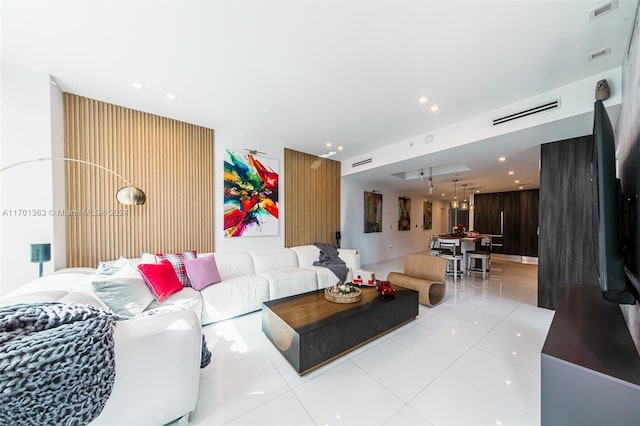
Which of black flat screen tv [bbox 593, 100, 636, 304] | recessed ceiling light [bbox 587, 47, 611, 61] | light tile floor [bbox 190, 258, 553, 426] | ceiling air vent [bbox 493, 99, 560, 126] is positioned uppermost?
recessed ceiling light [bbox 587, 47, 611, 61]

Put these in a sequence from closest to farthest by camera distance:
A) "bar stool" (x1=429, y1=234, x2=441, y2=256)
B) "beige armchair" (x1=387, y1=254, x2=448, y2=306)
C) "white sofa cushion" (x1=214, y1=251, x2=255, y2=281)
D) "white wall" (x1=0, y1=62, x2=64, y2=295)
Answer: "white wall" (x1=0, y1=62, x2=64, y2=295)
"beige armchair" (x1=387, y1=254, x2=448, y2=306)
"white sofa cushion" (x1=214, y1=251, x2=255, y2=281)
"bar stool" (x1=429, y1=234, x2=441, y2=256)

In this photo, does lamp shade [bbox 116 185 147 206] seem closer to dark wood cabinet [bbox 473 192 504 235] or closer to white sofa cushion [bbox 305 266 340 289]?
white sofa cushion [bbox 305 266 340 289]

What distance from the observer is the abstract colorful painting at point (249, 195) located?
3992 mm

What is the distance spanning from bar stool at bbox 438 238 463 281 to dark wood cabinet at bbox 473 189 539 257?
3742 mm

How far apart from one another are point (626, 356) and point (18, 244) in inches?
191

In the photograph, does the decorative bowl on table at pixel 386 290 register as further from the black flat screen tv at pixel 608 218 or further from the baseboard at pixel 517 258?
the baseboard at pixel 517 258

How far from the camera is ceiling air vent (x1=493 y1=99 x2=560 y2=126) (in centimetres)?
253

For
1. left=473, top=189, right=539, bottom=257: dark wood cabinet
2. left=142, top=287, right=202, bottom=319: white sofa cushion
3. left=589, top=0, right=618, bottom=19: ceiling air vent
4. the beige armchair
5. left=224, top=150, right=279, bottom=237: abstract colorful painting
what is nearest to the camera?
left=589, top=0, right=618, bottom=19: ceiling air vent

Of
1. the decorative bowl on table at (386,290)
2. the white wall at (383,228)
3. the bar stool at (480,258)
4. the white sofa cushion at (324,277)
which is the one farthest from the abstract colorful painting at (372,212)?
the decorative bowl on table at (386,290)

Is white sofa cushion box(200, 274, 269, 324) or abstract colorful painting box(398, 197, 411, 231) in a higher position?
abstract colorful painting box(398, 197, 411, 231)

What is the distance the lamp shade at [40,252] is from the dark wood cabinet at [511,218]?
10713mm

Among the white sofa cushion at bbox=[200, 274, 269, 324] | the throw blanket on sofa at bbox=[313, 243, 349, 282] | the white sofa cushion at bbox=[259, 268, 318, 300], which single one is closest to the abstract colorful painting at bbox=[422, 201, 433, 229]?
the throw blanket on sofa at bbox=[313, 243, 349, 282]

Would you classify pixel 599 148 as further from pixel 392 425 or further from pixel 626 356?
pixel 392 425

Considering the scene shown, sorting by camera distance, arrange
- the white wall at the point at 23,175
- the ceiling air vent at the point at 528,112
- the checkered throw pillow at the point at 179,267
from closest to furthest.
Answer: the white wall at the point at 23,175 → the ceiling air vent at the point at 528,112 → the checkered throw pillow at the point at 179,267
